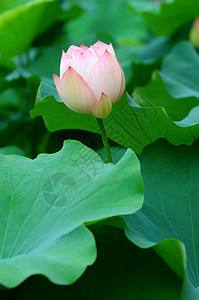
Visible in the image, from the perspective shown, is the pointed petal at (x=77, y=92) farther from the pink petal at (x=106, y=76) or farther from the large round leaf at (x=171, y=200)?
the large round leaf at (x=171, y=200)

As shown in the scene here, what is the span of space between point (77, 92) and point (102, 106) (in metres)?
0.05

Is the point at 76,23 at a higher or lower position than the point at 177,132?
lower

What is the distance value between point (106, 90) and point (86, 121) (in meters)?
0.21

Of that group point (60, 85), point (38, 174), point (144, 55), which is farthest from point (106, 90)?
point (144, 55)

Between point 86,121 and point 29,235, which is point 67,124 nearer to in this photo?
point 86,121

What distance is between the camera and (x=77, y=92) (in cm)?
74

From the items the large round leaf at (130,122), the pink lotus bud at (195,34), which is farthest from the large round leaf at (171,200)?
the pink lotus bud at (195,34)

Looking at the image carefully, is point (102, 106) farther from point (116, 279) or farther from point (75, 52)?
point (116, 279)

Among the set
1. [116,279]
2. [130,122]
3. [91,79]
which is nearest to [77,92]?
[91,79]

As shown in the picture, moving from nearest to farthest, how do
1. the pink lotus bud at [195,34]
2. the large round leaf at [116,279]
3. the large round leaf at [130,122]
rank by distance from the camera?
the large round leaf at [116,279] → the large round leaf at [130,122] → the pink lotus bud at [195,34]

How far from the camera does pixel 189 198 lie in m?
0.82

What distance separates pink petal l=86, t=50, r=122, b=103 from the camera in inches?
28.6

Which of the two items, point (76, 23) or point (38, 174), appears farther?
point (76, 23)

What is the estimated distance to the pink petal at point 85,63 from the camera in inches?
29.0
